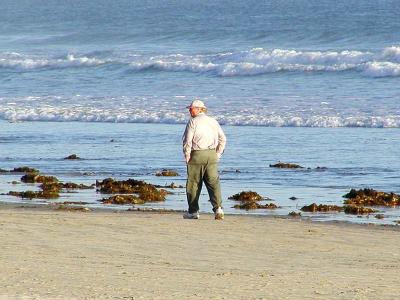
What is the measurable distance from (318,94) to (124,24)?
38452 mm

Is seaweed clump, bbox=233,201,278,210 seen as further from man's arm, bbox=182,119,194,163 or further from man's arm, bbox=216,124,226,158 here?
man's arm, bbox=182,119,194,163

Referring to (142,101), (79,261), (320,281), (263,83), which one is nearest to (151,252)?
(79,261)

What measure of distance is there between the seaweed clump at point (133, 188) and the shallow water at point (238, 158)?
19cm

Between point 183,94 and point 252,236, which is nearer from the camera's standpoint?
point 252,236

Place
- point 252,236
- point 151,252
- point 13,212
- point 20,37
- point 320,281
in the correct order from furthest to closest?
point 20,37 < point 13,212 < point 252,236 < point 151,252 < point 320,281

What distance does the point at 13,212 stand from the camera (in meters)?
13.6

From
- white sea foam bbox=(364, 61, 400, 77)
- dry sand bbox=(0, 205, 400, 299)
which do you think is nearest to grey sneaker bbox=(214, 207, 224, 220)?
dry sand bbox=(0, 205, 400, 299)

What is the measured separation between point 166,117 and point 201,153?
47.9 ft

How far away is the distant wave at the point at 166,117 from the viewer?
25.2 meters

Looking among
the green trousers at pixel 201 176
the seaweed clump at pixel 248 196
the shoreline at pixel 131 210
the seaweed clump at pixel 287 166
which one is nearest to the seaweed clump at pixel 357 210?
the shoreline at pixel 131 210

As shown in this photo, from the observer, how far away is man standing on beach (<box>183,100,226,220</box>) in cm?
1321

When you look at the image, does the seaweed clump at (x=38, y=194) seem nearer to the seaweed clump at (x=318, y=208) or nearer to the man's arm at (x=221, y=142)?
the man's arm at (x=221, y=142)

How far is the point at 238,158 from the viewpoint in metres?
19.7

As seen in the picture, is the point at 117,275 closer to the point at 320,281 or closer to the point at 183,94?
the point at 320,281
